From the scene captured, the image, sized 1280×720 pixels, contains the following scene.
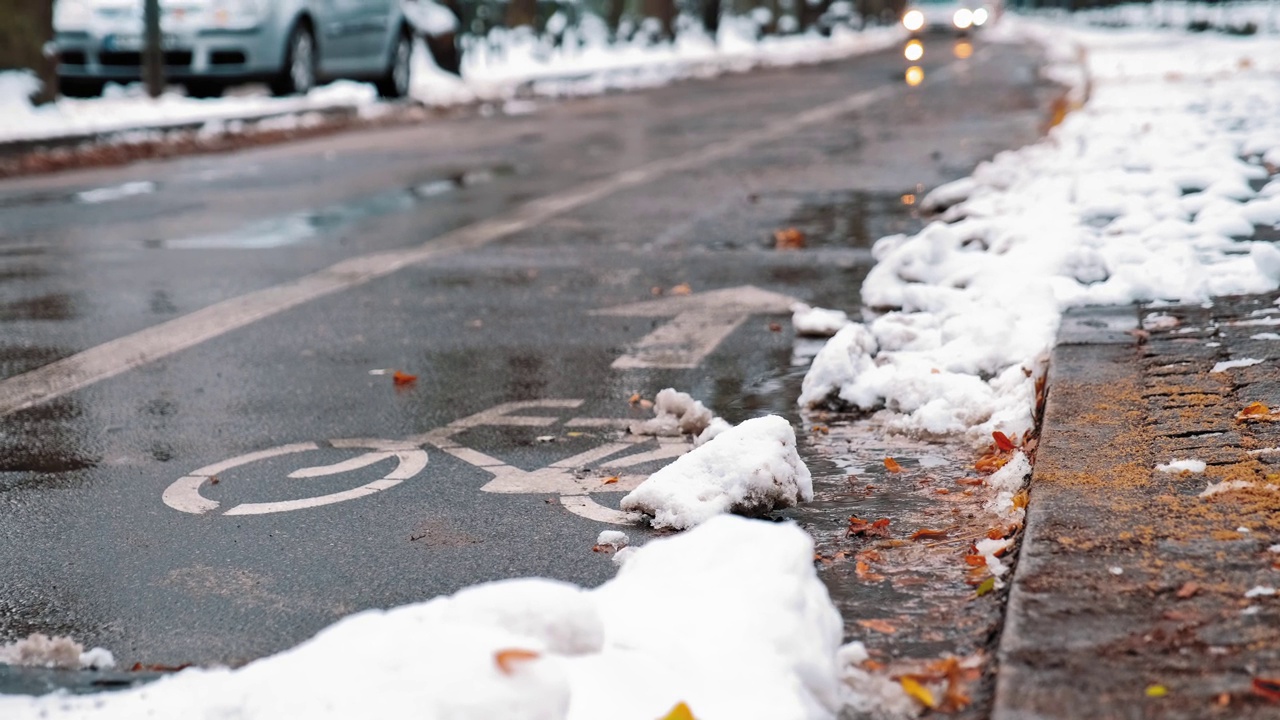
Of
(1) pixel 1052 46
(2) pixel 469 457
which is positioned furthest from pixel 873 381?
(1) pixel 1052 46

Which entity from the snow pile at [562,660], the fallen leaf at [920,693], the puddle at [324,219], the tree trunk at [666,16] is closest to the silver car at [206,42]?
the puddle at [324,219]

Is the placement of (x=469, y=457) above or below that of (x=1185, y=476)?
below

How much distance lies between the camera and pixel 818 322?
5895 mm

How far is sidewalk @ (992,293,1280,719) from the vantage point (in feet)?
8.11

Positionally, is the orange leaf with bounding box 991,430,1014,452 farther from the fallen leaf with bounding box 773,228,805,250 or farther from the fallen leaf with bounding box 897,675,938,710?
the fallen leaf with bounding box 773,228,805,250

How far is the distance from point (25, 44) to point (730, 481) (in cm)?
1397

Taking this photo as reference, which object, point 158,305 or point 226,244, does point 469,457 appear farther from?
point 226,244

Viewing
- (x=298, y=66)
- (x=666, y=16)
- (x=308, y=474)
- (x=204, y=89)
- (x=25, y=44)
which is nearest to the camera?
(x=308, y=474)

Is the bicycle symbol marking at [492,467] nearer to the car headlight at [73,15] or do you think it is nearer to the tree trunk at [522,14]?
the car headlight at [73,15]

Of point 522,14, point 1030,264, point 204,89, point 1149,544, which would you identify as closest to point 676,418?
point 1149,544

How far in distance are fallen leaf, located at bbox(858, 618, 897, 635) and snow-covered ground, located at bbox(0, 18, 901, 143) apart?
40.3ft

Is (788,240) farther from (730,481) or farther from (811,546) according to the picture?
(811,546)

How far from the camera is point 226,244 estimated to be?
343 inches

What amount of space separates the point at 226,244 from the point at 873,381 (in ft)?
16.2
